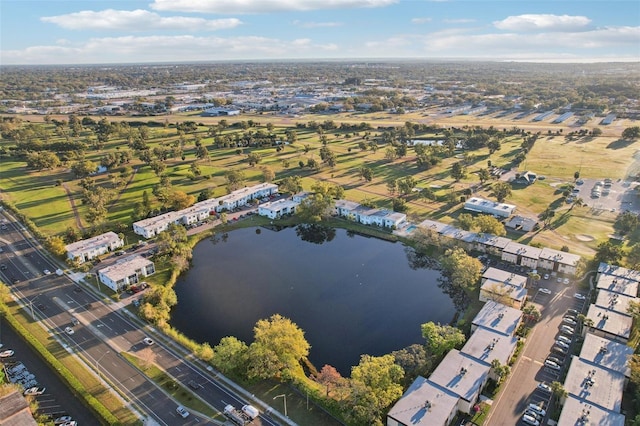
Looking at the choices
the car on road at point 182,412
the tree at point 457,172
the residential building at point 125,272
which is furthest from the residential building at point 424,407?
the tree at point 457,172

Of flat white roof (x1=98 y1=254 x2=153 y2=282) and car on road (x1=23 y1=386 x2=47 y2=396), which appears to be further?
flat white roof (x1=98 y1=254 x2=153 y2=282)

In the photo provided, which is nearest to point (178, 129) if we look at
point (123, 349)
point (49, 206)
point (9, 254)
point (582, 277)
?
point (49, 206)

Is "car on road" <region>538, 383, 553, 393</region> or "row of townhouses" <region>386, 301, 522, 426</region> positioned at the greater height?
"row of townhouses" <region>386, 301, 522, 426</region>

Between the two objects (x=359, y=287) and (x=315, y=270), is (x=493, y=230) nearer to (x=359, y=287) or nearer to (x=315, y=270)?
(x=359, y=287)

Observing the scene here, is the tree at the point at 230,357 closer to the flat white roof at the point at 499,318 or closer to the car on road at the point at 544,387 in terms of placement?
the flat white roof at the point at 499,318

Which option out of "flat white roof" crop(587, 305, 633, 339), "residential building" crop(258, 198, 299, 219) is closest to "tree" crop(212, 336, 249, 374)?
"flat white roof" crop(587, 305, 633, 339)

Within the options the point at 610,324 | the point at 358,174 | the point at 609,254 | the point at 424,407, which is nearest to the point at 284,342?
the point at 424,407

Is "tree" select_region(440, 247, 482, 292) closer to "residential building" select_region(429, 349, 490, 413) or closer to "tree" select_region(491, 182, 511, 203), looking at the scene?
"residential building" select_region(429, 349, 490, 413)
